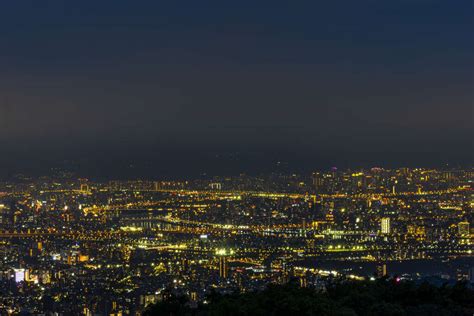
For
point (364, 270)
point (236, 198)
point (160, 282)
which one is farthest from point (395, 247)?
point (236, 198)

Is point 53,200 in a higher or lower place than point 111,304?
higher

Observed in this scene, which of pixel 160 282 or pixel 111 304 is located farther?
pixel 160 282

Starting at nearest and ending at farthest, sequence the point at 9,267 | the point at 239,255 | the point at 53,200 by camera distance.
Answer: the point at 9,267 < the point at 239,255 < the point at 53,200

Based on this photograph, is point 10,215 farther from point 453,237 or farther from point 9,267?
point 453,237

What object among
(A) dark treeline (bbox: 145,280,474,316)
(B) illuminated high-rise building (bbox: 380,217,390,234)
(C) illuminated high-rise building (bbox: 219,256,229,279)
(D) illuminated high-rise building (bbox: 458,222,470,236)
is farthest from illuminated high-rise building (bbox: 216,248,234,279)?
(A) dark treeline (bbox: 145,280,474,316)

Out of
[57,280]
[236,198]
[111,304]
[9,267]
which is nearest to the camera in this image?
[111,304]

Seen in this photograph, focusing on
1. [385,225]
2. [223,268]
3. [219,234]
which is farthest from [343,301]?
[219,234]

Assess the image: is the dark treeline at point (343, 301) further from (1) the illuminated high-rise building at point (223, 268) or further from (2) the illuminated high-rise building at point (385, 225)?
(2) the illuminated high-rise building at point (385, 225)

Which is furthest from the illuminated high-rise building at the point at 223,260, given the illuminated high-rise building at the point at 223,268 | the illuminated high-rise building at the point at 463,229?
the illuminated high-rise building at the point at 463,229
